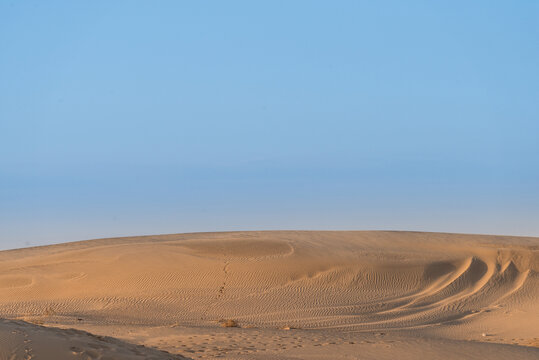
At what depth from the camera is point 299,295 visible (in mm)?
18828

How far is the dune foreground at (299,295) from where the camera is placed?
39.9 ft

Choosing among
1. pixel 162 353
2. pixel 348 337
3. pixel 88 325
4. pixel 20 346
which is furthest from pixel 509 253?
pixel 20 346

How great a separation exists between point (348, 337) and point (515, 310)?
782cm

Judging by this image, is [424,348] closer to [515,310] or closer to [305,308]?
[305,308]

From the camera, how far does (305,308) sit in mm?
17781

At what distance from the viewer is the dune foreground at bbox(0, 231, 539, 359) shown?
12156 mm

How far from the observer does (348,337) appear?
12648mm

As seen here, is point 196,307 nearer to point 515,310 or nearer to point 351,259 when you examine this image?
point 351,259

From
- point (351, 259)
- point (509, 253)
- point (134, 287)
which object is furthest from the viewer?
point (509, 253)

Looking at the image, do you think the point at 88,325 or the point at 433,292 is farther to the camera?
the point at 433,292

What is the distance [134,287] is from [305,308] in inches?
199

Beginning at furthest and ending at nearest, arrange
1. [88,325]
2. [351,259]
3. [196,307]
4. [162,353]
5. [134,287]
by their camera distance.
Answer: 1. [351,259]
2. [134,287]
3. [196,307]
4. [88,325]
5. [162,353]

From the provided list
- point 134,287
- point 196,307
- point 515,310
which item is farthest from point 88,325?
point 515,310

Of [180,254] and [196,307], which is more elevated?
[180,254]
